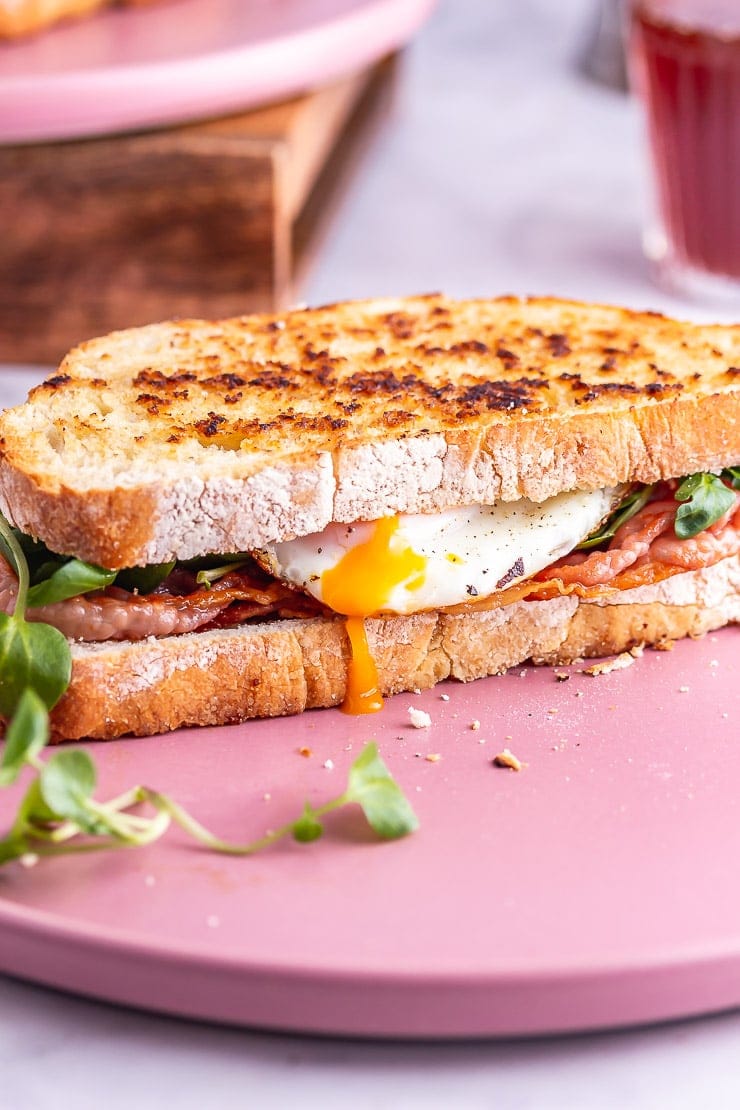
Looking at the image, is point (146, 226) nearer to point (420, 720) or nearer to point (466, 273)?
point (466, 273)

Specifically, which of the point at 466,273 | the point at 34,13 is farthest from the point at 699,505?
the point at 34,13

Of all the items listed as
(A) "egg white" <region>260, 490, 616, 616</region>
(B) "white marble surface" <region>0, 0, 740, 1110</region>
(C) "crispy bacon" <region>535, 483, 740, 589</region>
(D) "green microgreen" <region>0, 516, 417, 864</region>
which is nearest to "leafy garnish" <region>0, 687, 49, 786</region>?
(D) "green microgreen" <region>0, 516, 417, 864</region>

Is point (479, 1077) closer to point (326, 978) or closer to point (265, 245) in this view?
point (326, 978)

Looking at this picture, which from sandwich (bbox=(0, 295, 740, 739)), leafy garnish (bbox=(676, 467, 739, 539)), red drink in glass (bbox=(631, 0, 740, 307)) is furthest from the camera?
red drink in glass (bbox=(631, 0, 740, 307))

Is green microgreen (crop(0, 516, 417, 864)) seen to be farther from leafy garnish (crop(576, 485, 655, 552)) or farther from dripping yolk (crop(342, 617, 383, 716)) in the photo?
leafy garnish (crop(576, 485, 655, 552))

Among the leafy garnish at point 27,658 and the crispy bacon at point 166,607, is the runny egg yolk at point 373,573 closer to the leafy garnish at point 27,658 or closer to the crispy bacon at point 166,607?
the crispy bacon at point 166,607
